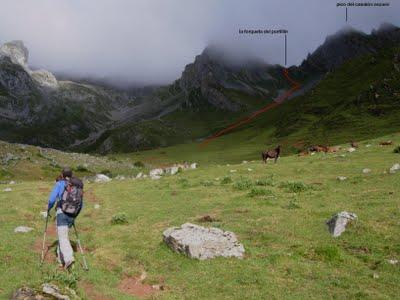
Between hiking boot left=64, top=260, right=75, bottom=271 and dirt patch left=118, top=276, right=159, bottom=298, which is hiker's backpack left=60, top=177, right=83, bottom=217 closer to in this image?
hiking boot left=64, top=260, right=75, bottom=271

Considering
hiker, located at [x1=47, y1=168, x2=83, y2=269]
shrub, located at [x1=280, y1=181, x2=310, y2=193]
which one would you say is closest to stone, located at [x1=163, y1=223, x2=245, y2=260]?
hiker, located at [x1=47, y1=168, x2=83, y2=269]

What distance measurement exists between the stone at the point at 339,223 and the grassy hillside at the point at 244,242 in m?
0.29

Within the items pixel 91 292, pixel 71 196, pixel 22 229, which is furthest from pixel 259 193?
pixel 91 292

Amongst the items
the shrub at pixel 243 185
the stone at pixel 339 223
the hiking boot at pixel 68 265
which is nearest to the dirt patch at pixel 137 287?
the hiking boot at pixel 68 265

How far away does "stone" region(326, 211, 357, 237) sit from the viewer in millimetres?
22181

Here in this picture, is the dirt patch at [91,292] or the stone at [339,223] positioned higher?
the stone at [339,223]

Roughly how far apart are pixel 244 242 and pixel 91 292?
748 cm

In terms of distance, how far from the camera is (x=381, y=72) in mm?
175375

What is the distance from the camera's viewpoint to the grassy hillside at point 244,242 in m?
17.6

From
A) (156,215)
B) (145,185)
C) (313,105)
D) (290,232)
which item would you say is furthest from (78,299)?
(313,105)

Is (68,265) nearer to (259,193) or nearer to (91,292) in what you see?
(91,292)

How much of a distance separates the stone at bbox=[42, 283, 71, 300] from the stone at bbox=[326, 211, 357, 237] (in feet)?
39.8

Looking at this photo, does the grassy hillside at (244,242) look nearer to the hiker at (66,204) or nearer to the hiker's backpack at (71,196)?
the hiker at (66,204)

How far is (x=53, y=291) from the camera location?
50.7 ft
